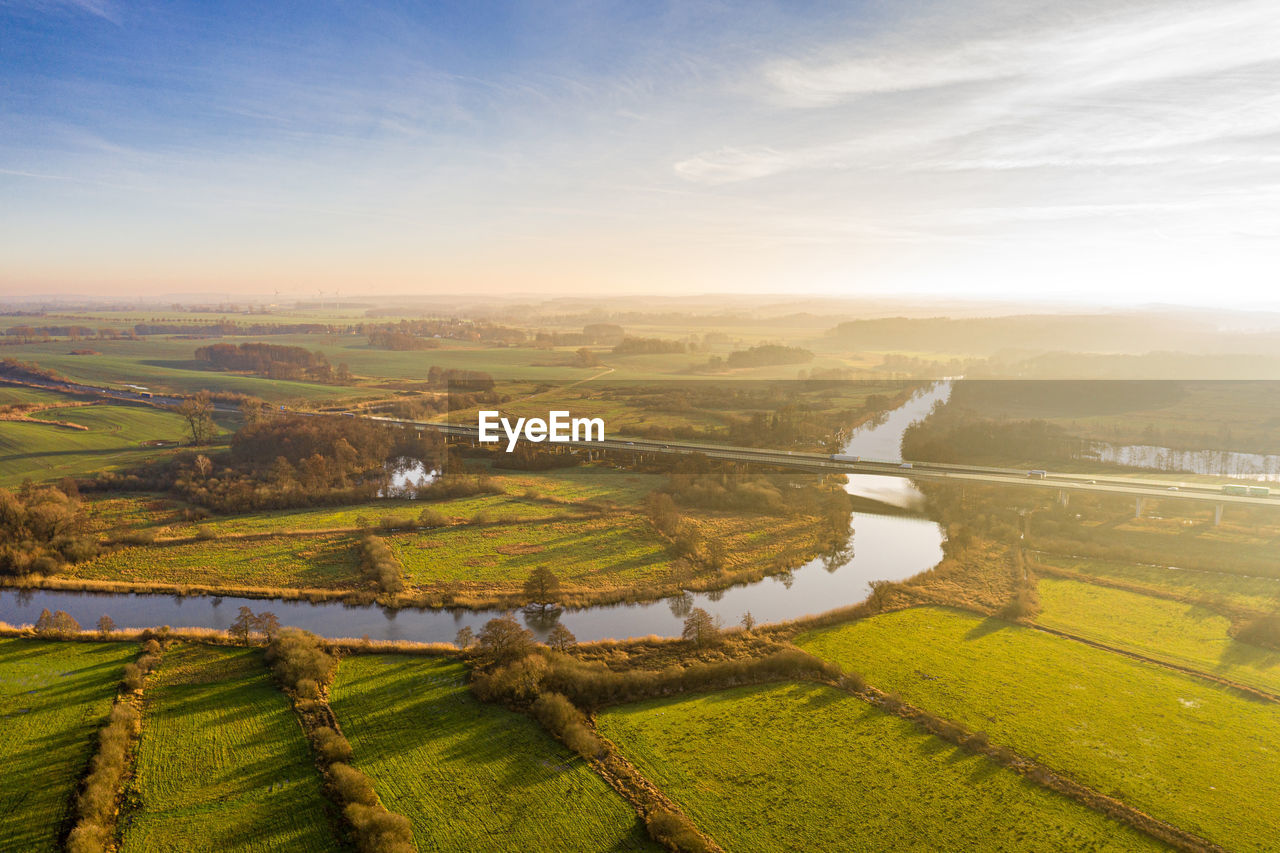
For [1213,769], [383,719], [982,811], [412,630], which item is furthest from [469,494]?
[1213,769]

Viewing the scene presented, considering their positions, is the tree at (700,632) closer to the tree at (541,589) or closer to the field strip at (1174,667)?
the tree at (541,589)

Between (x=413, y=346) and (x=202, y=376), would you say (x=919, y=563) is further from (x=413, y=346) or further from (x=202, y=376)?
(x=413, y=346)

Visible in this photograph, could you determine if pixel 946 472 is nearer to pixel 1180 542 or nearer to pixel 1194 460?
pixel 1180 542

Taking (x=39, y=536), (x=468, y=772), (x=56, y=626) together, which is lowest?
(x=468, y=772)

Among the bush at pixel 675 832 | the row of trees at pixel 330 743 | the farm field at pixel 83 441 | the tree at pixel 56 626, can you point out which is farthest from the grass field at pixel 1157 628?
the farm field at pixel 83 441

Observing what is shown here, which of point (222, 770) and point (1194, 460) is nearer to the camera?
point (222, 770)

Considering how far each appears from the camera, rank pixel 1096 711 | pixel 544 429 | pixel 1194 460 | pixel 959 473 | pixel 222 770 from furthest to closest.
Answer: pixel 544 429 < pixel 1194 460 < pixel 959 473 < pixel 1096 711 < pixel 222 770

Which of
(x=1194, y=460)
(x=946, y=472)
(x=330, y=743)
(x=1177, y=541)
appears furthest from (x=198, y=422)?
(x=1194, y=460)
